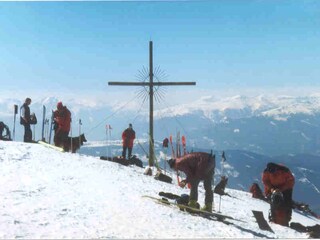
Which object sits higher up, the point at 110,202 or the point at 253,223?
the point at 110,202

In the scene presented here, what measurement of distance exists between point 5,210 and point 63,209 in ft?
4.36

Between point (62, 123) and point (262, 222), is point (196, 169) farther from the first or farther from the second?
point (62, 123)

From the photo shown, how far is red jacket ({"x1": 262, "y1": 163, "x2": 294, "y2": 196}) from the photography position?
48.6 ft

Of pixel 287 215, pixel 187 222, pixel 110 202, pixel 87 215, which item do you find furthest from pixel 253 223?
pixel 87 215

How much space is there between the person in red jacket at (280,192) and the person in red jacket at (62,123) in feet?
38.0

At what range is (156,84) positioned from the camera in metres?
26.6

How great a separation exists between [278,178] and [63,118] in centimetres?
1210

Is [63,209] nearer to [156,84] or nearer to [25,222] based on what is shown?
[25,222]

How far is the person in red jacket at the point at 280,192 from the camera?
14.8 meters

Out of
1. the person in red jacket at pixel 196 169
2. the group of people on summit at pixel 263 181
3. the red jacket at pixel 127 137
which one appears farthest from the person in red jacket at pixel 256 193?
the person in red jacket at pixel 196 169

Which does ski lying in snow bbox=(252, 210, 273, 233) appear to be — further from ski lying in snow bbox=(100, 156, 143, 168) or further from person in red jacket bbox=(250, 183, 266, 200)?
ski lying in snow bbox=(100, 156, 143, 168)

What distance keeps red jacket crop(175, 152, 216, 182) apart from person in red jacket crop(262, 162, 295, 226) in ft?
10.4

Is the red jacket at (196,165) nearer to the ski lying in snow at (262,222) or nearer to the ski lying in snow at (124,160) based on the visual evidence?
the ski lying in snow at (262,222)

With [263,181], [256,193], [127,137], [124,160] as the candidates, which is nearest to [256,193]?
[256,193]
